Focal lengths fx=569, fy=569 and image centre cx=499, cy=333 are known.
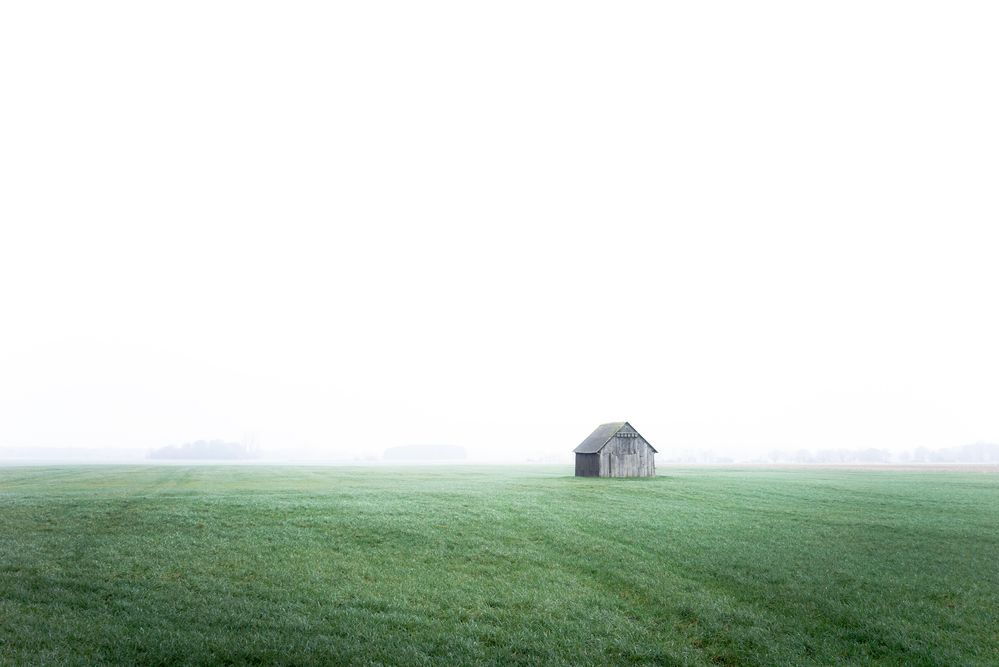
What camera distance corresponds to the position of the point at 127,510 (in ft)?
111

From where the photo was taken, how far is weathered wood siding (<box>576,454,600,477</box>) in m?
69.8

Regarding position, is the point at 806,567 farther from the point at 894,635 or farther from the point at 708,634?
the point at 708,634

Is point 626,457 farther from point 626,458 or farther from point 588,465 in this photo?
point 588,465

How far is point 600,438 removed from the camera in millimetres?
72375

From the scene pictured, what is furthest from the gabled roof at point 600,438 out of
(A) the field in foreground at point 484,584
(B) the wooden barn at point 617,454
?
(A) the field in foreground at point 484,584

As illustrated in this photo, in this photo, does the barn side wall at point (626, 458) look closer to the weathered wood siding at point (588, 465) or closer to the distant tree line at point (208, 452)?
the weathered wood siding at point (588, 465)

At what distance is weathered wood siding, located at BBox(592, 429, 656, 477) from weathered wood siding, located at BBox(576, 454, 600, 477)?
649mm

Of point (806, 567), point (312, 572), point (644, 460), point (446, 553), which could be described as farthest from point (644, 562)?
point (644, 460)

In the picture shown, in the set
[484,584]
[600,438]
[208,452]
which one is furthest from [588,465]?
[208,452]

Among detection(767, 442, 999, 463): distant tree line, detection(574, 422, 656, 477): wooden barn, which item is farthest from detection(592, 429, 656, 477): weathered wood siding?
detection(767, 442, 999, 463): distant tree line

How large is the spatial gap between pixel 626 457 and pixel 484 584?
170 feet

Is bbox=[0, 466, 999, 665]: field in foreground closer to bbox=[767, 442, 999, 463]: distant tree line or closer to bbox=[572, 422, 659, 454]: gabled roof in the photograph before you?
bbox=[572, 422, 659, 454]: gabled roof

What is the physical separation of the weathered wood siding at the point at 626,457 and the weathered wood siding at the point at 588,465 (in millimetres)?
649

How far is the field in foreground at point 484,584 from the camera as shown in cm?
1623
